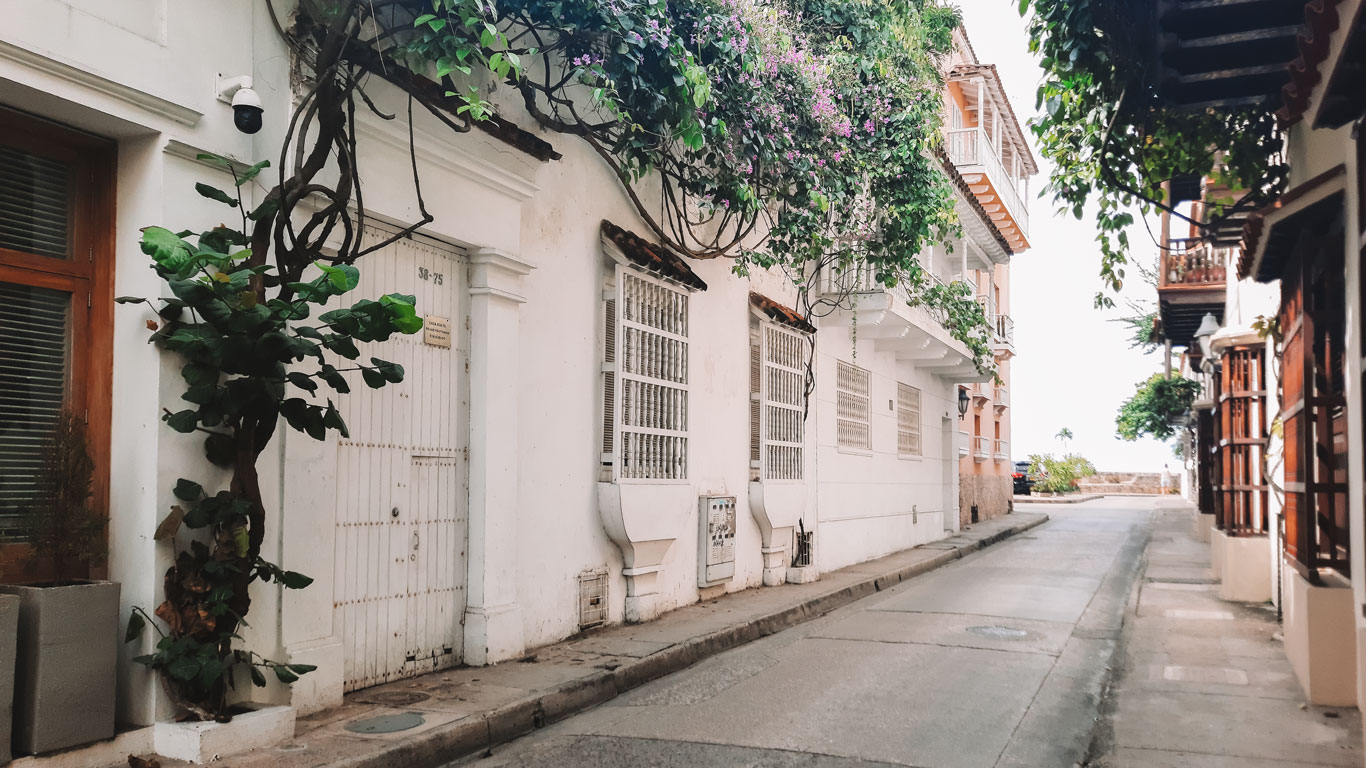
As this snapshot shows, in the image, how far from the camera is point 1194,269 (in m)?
18.8

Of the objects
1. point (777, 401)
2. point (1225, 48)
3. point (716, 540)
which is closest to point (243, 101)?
point (1225, 48)

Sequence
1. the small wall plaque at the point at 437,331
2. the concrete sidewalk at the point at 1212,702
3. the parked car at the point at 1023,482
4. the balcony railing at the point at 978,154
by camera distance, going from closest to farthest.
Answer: the concrete sidewalk at the point at 1212,702 → the small wall plaque at the point at 437,331 → the balcony railing at the point at 978,154 → the parked car at the point at 1023,482

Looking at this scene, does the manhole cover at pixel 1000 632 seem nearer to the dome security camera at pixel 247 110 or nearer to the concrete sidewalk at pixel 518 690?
the concrete sidewalk at pixel 518 690

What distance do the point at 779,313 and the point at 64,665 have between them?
9.19 meters

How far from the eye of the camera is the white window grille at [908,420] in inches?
734

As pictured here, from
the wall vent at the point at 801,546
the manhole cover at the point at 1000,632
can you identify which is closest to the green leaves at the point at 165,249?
the manhole cover at the point at 1000,632

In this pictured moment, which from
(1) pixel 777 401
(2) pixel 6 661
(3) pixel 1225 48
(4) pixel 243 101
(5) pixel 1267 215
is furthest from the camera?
(1) pixel 777 401

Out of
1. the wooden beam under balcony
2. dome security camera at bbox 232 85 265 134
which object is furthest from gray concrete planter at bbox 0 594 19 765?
the wooden beam under balcony

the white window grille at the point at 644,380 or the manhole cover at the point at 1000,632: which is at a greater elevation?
the white window grille at the point at 644,380

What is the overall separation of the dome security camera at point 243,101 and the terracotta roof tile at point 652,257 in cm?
409

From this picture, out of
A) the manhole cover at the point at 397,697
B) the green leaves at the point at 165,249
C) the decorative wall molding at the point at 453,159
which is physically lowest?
the manhole cover at the point at 397,697

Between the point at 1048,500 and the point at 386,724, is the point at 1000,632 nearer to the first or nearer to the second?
the point at 386,724

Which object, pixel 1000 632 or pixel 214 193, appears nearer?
pixel 214 193

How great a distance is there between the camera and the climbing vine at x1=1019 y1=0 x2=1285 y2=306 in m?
6.87
